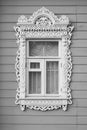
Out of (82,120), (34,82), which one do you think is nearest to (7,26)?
(34,82)

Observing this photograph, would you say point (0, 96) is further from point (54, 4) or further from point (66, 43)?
point (54, 4)

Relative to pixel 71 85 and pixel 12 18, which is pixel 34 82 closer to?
pixel 71 85

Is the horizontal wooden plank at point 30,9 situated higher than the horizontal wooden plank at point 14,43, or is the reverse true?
the horizontal wooden plank at point 30,9

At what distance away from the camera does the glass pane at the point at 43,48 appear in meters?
6.65

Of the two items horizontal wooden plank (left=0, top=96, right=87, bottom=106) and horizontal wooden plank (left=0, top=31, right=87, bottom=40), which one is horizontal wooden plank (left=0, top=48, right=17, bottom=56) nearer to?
horizontal wooden plank (left=0, top=31, right=87, bottom=40)

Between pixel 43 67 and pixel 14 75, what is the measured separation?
0.55m

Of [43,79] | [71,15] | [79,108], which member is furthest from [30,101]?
[71,15]

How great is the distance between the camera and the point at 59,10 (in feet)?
21.6

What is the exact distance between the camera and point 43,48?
6.66m

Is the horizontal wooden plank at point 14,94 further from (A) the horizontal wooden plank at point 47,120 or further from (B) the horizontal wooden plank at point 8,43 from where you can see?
(B) the horizontal wooden plank at point 8,43

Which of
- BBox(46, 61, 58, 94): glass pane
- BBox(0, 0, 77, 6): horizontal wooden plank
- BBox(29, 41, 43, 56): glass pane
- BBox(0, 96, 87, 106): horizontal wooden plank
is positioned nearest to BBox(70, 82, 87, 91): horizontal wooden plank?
BBox(0, 96, 87, 106): horizontal wooden plank

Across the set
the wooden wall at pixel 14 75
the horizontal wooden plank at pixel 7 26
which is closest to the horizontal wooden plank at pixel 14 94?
the wooden wall at pixel 14 75

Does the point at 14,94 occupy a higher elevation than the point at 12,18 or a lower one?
lower

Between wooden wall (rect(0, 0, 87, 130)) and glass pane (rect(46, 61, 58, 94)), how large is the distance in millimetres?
339
